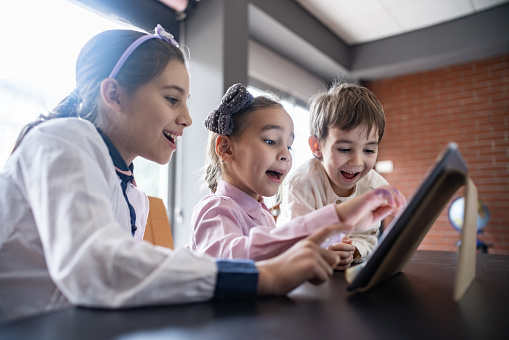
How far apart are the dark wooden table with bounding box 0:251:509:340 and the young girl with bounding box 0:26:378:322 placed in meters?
0.03

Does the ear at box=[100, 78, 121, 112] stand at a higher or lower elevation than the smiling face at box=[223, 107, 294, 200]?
higher

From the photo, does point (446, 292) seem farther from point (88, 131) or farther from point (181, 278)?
point (88, 131)

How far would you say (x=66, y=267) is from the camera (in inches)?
20.5

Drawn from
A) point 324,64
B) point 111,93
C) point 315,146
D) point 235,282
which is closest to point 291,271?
point 235,282

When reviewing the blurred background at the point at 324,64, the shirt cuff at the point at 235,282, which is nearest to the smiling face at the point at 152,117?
the shirt cuff at the point at 235,282

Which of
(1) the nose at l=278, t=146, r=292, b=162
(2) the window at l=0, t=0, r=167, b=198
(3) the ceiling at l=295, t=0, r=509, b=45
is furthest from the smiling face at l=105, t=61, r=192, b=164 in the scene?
(3) the ceiling at l=295, t=0, r=509, b=45

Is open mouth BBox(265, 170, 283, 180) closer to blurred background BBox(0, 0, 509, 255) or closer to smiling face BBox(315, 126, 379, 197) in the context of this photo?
smiling face BBox(315, 126, 379, 197)

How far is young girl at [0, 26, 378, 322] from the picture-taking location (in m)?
0.52

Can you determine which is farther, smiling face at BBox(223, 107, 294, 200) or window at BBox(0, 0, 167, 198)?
window at BBox(0, 0, 167, 198)

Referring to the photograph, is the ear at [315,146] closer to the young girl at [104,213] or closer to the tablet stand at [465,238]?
the young girl at [104,213]

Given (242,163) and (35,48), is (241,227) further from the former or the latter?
(35,48)

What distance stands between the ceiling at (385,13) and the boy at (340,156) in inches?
125

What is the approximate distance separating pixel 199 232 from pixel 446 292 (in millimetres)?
568

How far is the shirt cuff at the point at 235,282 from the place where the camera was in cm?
55
